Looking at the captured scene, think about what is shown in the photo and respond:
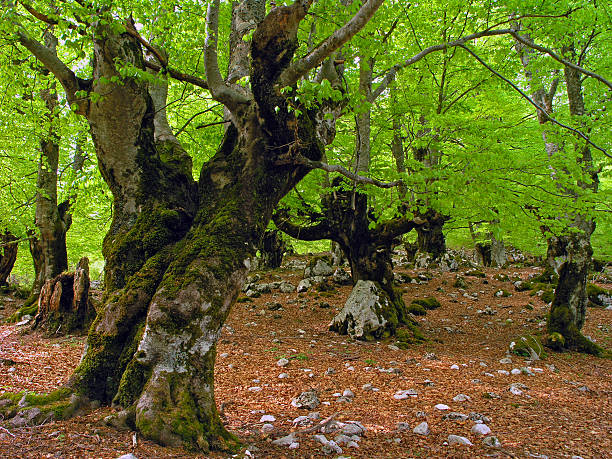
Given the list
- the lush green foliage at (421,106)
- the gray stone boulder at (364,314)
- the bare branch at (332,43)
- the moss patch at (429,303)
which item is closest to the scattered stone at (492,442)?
the lush green foliage at (421,106)

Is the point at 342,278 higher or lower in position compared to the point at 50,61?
lower

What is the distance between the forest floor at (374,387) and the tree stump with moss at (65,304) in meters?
0.44

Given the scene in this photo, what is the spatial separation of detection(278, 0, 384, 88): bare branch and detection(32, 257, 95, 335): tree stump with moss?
7.10m

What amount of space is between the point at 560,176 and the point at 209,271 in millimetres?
7175

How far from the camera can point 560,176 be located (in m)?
6.92

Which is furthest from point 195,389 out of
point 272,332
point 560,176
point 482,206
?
point 560,176

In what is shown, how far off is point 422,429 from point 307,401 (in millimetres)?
1424

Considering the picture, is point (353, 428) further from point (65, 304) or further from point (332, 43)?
point (65, 304)

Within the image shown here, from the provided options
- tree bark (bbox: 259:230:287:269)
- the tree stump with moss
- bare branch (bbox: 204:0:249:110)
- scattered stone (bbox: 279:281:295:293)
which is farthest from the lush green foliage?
tree bark (bbox: 259:230:287:269)

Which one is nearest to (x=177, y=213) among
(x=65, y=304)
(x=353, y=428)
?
(x=353, y=428)

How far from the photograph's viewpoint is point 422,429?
3.68m

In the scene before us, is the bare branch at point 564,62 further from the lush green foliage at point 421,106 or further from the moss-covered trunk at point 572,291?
the moss-covered trunk at point 572,291

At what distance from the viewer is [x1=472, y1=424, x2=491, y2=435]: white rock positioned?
3.66m

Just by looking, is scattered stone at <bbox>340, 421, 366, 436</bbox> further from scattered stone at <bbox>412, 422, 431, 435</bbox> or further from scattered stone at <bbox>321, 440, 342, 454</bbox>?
scattered stone at <bbox>412, 422, 431, 435</bbox>
